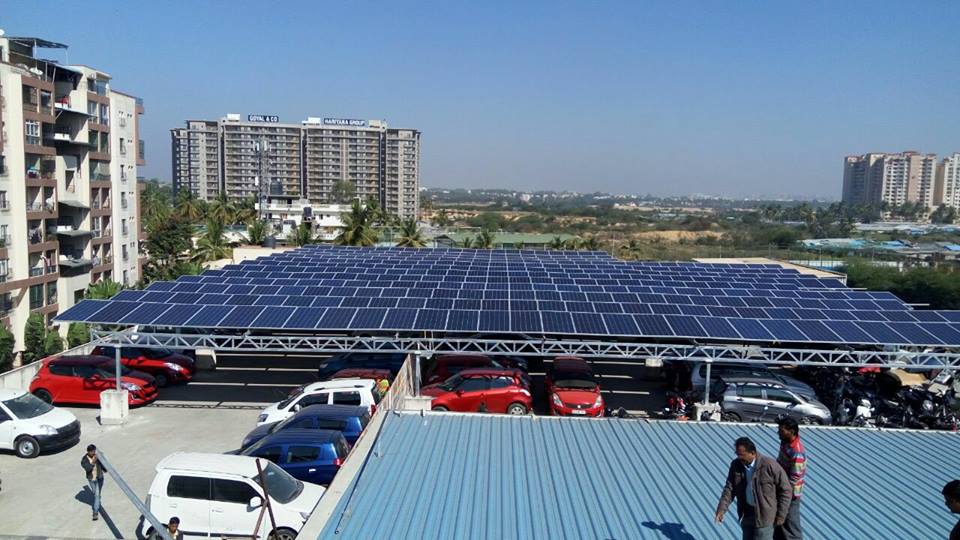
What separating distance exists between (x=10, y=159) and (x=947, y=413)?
4177cm

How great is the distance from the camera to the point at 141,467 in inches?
615

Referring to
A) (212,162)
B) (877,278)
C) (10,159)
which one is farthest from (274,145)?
(877,278)

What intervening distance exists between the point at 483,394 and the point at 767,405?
728 centimetres

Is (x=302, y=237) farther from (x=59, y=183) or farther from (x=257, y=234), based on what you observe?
(x=59, y=183)

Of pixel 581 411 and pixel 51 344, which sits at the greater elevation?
pixel 581 411

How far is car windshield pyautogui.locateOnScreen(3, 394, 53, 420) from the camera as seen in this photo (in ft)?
52.3

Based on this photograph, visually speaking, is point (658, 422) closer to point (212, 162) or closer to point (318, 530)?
point (318, 530)

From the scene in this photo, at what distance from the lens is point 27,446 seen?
1573 centimetres

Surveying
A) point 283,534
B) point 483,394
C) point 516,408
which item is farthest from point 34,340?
point 283,534

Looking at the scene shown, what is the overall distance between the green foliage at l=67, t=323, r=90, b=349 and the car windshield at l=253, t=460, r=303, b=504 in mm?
26185

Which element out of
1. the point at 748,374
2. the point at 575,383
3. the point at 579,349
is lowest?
the point at 575,383

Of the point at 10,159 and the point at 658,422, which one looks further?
the point at 10,159

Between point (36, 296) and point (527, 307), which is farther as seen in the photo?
point (36, 296)

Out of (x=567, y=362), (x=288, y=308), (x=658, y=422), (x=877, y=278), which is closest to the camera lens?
(x=658, y=422)
